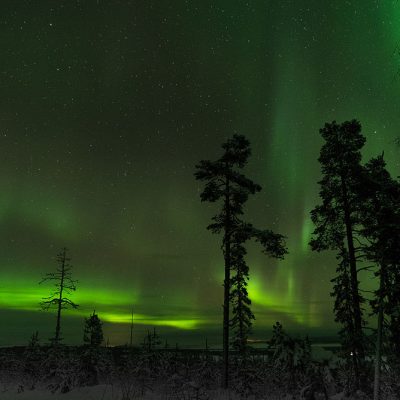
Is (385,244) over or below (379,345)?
over

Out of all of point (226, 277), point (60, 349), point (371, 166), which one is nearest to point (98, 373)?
point (60, 349)

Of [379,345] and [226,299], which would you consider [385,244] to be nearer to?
[379,345]

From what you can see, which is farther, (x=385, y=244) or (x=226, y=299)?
(x=226, y=299)

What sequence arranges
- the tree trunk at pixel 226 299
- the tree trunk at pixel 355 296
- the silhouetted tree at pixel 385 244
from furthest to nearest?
1. the tree trunk at pixel 226 299
2. the tree trunk at pixel 355 296
3. the silhouetted tree at pixel 385 244

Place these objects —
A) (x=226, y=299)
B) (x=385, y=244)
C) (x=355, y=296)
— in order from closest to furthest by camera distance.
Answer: (x=385, y=244)
(x=355, y=296)
(x=226, y=299)

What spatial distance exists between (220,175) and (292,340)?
478 inches

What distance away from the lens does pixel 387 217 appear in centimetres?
1332

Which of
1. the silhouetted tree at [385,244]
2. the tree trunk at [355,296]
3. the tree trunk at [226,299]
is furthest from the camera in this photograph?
the tree trunk at [226,299]

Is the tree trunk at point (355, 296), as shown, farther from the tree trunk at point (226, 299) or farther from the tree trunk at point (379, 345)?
the tree trunk at point (226, 299)

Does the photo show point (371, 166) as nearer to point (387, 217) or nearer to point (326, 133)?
point (326, 133)

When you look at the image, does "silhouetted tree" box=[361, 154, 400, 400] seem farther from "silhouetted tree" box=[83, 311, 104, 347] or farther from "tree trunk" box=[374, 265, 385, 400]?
"silhouetted tree" box=[83, 311, 104, 347]

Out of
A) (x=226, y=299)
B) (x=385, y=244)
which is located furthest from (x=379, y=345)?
(x=226, y=299)

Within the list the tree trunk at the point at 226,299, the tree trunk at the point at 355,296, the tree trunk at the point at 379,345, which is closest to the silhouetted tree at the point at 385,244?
the tree trunk at the point at 379,345

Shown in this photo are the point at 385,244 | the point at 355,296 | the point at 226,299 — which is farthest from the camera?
the point at 226,299
